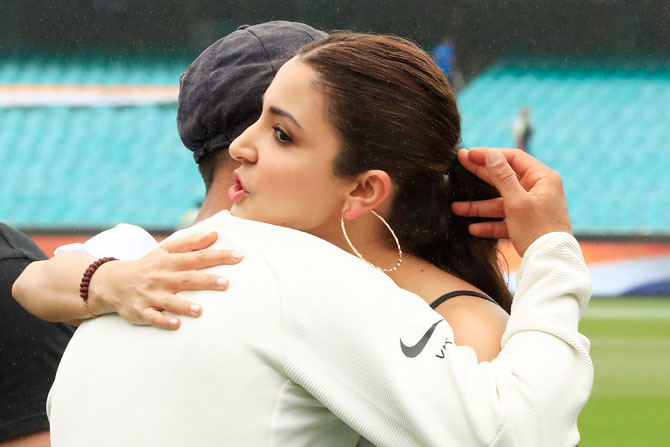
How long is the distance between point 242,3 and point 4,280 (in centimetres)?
1246

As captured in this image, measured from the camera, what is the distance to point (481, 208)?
5.84ft

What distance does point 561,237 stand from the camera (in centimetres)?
157

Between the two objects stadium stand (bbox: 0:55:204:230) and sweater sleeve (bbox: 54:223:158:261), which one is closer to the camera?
sweater sleeve (bbox: 54:223:158:261)

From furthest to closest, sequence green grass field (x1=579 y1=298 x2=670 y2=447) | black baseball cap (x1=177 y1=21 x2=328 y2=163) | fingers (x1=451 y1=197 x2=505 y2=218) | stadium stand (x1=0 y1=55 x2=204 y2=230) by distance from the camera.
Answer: stadium stand (x1=0 y1=55 x2=204 y2=230) → green grass field (x1=579 y1=298 x2=670 y2=447) → black baseball cap (x1=177 y1=21 x2=328 y2=163) → fingers (x1=451 y1=197 x2=505 y2=218)

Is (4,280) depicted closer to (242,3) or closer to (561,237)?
(561,237)

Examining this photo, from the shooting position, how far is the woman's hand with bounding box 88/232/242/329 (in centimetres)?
130

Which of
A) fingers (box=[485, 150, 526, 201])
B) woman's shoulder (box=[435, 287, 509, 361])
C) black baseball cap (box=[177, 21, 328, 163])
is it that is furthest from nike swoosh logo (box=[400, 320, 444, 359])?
black baseball cap (box=[177, 21, 328, 163])

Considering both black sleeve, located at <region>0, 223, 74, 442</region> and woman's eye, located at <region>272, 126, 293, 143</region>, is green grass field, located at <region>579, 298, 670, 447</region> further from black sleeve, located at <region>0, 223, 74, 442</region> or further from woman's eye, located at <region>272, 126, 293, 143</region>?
woman's eye, located at <region>272, 126, 293, 143</region>

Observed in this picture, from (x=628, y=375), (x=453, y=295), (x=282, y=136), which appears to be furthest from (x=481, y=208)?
(x=628, y=375)

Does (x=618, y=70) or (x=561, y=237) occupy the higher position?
(x=561, y=237)

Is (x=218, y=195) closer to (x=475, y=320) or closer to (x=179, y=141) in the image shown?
(x=475, y=320)

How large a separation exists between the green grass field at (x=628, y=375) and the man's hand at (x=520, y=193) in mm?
4618

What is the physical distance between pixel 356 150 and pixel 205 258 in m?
0.38

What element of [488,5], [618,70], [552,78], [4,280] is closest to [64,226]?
[488,5]
